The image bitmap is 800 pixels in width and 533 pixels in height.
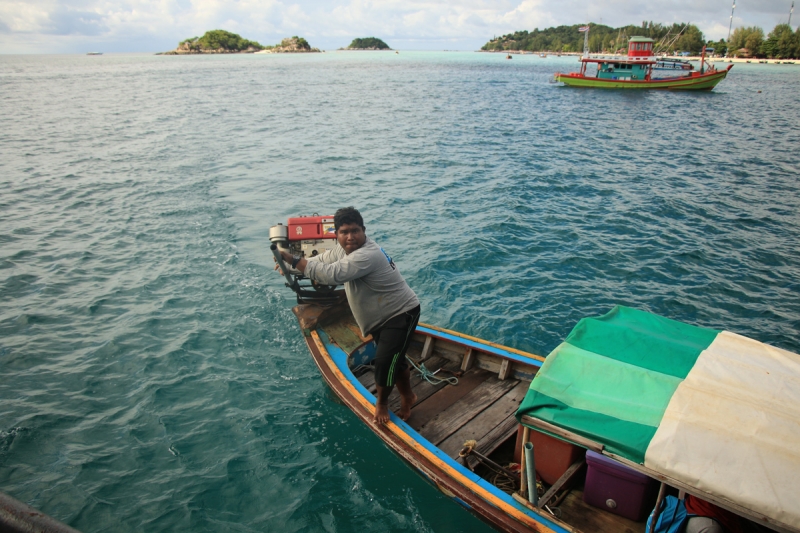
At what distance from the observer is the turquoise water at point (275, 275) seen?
21.0 ft

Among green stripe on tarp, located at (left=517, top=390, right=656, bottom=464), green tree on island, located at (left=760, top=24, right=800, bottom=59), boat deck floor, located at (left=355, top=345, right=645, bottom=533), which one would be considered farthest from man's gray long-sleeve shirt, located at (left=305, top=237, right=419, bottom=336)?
green tree on island, located at (left=760, top=24, right=800, bottom=59)

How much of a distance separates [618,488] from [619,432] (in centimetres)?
95

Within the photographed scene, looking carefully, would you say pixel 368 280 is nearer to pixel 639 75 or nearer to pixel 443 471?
pixel 443 471

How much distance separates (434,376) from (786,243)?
40.3 feet

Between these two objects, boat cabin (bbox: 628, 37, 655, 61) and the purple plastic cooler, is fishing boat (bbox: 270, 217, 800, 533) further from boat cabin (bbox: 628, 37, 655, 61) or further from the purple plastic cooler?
boat cabin (bbox: 628, 37, 655, 61)

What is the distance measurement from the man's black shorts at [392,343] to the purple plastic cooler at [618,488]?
2171 millimetres

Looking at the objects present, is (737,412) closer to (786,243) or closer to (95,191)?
(786,243)

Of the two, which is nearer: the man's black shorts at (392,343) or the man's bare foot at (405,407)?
the man's black shorts at (392,343)

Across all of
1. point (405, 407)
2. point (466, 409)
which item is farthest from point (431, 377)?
point (405, 407)

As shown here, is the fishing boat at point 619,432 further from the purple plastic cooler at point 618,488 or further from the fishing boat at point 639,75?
the fishing boat at point 639,75

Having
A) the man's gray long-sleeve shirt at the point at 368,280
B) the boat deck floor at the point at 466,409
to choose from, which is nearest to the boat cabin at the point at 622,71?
the boat deck floor at the point at 466,409

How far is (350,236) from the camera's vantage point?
5113 millimetres

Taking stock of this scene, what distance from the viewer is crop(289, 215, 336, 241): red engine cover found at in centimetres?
735

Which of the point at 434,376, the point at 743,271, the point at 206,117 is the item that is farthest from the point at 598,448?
the point at 206,117
